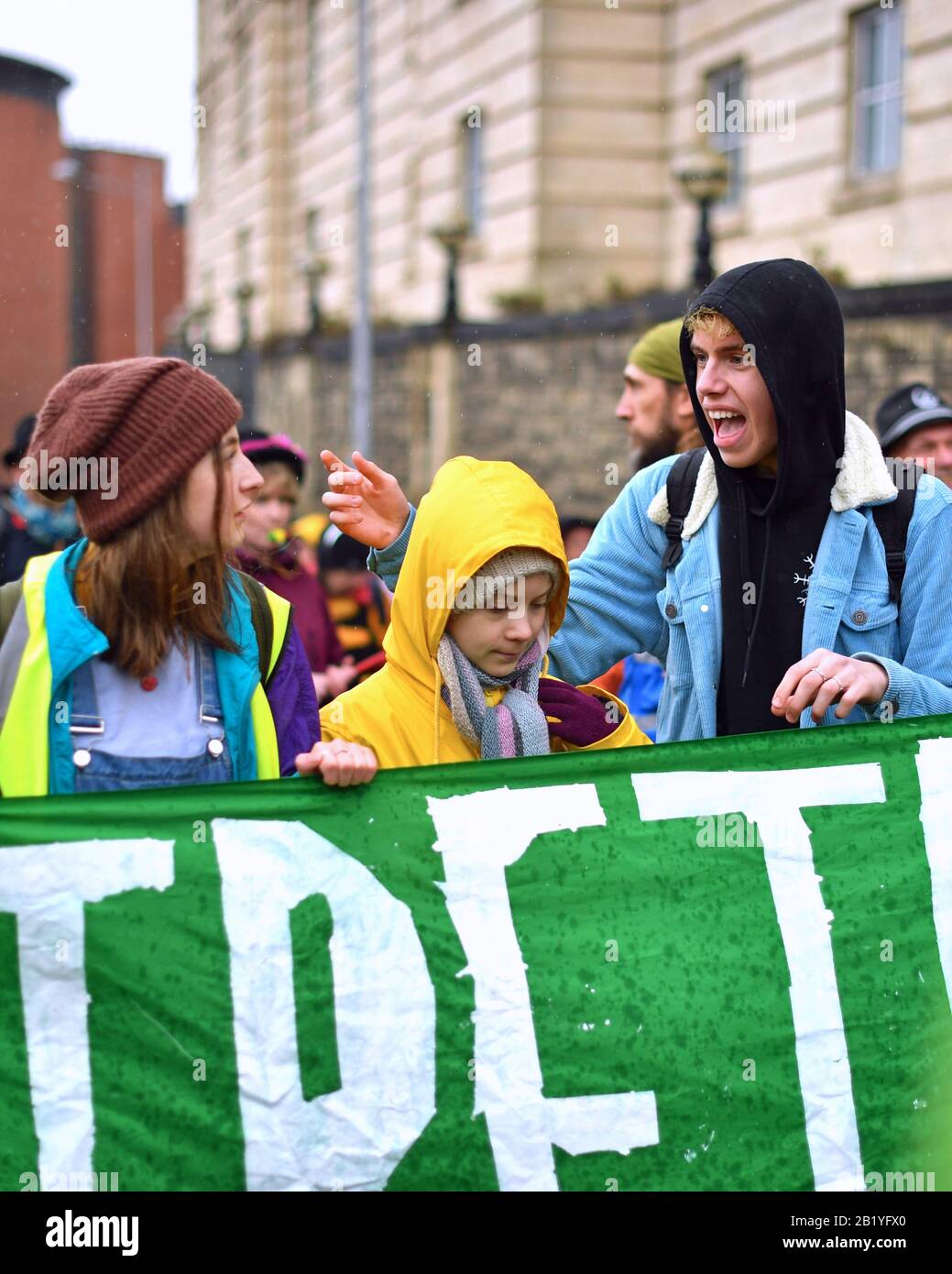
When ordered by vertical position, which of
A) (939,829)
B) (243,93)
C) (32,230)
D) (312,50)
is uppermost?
(243,93)

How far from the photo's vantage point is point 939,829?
294cm

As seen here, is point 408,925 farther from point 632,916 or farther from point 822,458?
point 822,458

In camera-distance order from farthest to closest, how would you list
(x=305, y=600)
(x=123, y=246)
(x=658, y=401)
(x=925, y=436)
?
(x=123, y=246) < (x=305, y=600) < (x=925, y=436) < (x=658, y=401)

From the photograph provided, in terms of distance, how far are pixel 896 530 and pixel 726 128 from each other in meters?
18.7

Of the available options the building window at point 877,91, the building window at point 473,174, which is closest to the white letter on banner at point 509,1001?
the building window at point 877,91

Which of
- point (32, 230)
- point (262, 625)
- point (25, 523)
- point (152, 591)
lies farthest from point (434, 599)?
point (32, 230)

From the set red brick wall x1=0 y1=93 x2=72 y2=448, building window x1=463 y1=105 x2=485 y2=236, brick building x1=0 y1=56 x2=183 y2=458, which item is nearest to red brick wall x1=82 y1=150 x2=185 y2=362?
brick building x1=0 y1=56 x2=183 y2=458

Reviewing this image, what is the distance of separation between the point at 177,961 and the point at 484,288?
841 inches

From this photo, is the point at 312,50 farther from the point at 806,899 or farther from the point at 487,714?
the point at 806,899

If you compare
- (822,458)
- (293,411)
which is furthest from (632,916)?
(293,411)

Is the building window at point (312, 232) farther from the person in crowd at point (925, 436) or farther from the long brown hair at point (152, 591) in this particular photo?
the long brown hair at point (152, 591)

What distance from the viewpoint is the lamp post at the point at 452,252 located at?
69.7 ft

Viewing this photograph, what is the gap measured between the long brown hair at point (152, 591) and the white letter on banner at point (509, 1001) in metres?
0.54

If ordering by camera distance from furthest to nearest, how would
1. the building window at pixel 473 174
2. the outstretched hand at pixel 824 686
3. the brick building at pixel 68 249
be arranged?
the brick building at pixel 68 249 < the building window at pixel 473 174 < the outstretched hand at pixel 824 686
